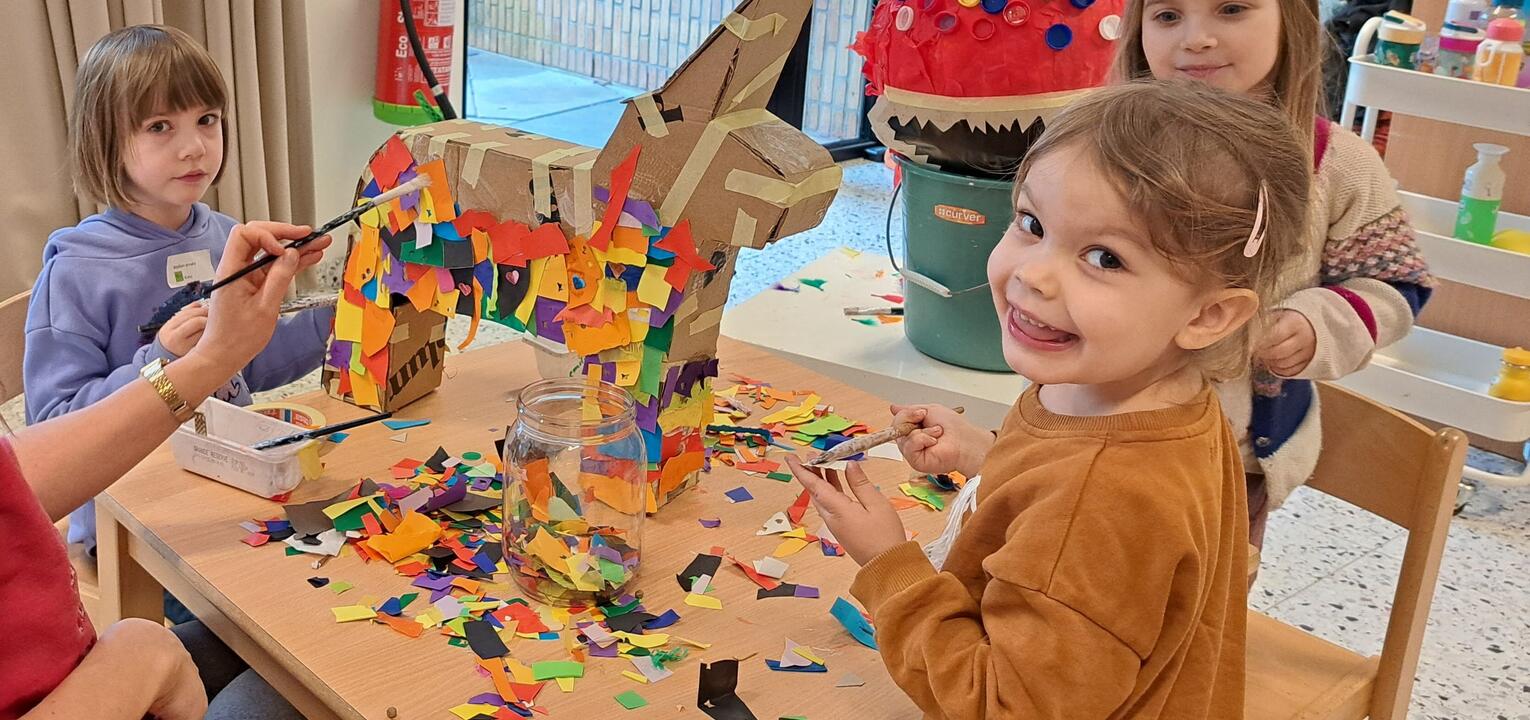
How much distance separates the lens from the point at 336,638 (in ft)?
3.39

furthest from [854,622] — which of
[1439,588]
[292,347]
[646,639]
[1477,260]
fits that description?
[1477,260]

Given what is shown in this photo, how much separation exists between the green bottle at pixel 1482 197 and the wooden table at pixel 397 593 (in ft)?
5.59

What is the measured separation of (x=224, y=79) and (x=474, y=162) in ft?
3.86

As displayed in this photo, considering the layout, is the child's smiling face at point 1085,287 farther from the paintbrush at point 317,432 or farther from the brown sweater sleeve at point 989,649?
the paintbrush at point 317,432

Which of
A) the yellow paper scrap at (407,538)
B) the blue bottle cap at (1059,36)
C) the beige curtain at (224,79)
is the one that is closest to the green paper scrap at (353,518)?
the yellow paper scrap at (407,538)

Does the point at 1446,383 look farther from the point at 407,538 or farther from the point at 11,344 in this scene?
the point at 11,344

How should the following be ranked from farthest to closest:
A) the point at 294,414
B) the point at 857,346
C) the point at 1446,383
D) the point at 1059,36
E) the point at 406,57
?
the point at 406,57, the point at 1446,383, the point at 857,346, the point at 1059,36, the point at 294,414

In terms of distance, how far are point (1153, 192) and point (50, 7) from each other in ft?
7.34

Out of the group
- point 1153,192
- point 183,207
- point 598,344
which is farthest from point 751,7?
point 183,207

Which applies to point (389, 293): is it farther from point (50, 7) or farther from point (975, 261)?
point (50, 7)

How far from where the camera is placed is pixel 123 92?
1.53m

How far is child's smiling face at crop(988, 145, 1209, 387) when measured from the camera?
83cm

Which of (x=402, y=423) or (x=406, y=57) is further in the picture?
(x=406, y=57)

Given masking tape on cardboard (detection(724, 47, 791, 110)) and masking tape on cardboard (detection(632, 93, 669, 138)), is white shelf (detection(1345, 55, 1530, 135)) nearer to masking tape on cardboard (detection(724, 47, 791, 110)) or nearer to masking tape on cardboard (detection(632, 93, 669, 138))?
masking tape on cardboard (detection(724, 47, 791, 110))
